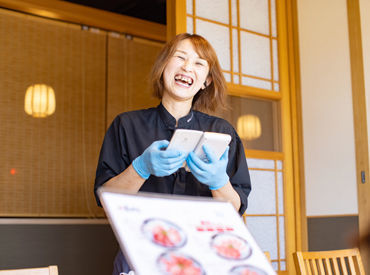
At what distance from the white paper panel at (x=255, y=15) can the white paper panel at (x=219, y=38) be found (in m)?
0.18

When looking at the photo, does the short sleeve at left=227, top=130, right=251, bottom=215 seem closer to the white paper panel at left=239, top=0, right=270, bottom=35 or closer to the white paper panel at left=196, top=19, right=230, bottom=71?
the white paper panel at left=196, top=19, right=230, bottom=71

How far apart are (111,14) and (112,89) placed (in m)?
0.69

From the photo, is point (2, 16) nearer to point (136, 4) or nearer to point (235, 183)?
point (136, 4)

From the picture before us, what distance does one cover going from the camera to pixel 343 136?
2695 mm

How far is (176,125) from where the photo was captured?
1.33 metres

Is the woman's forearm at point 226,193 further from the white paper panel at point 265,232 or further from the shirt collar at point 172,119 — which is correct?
the white paper panel at point 265,232

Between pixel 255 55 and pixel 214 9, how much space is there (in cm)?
36

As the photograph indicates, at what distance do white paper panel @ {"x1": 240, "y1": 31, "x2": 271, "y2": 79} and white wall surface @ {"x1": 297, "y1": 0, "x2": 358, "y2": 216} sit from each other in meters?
0.24

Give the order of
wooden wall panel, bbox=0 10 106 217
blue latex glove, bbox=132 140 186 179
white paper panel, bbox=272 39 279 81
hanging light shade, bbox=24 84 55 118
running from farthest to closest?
1. hanging light shade, bbox=24 84 55 118
2. wooden wall panel, bbox=0 10 106 217
3. white paper panel, bbox=272 39 279 81
4. blue latex glove, bbox=132 140 186 179

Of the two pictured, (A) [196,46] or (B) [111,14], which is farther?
(B) [111,14]

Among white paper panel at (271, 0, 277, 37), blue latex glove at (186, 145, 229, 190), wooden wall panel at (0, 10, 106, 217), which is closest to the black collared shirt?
blue latex glove at (186, 145, 229, 190)

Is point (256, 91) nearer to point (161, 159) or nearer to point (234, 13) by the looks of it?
point (234, 13)

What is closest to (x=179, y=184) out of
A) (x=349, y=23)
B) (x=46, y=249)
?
(x=349, y=23)

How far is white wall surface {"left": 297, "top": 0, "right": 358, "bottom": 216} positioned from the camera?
2.68 metres
